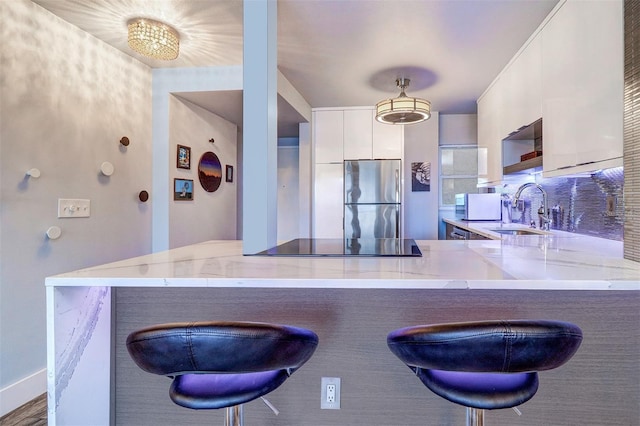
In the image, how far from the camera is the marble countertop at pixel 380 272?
1028 millimetres

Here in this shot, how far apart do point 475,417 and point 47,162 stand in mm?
2777

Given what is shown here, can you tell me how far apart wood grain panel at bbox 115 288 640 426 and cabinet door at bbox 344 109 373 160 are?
137 inches

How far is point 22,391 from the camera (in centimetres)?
207

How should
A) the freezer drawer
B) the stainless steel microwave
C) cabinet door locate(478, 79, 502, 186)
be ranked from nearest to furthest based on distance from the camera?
1. cabinet door locate(478, 79, 502, 186)
2. the stainless steel microwave
3. the freezer drawer

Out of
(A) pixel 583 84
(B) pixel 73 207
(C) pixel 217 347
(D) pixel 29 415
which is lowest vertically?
(D) pixel 29 415

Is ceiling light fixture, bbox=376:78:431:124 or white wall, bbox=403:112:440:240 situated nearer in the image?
ceiling light fixture, bbox=376:78:431:124

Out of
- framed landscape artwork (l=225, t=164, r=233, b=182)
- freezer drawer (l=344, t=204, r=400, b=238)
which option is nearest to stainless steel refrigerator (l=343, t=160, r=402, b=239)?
freezer drawer (l=344, t=204, r=400, b=238)

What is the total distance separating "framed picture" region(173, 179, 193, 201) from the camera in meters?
3.55

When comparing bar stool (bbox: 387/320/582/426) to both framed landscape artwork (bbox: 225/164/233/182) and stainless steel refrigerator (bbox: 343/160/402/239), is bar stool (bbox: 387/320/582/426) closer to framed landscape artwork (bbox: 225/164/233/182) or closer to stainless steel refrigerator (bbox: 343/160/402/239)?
stainless steel refrigerator (bbox: 343/160/402/239)

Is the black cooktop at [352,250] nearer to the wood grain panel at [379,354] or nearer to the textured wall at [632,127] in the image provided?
the wood grain panel at [379,354]

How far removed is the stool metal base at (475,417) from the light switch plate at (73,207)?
105 inches

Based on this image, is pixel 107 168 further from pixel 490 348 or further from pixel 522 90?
pixel 522 90

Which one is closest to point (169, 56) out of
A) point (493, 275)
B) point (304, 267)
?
point (304, 267)

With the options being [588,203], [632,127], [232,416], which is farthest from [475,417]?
[588,203]
